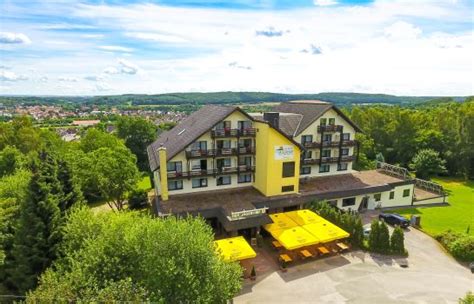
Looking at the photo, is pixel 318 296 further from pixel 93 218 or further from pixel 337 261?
pixel 93 218

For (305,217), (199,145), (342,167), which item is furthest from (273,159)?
(342,167)

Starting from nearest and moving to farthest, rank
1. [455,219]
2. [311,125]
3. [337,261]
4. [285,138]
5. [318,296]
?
[318,296] → [337,261] → [285,138] → [455,219] → [311,125]

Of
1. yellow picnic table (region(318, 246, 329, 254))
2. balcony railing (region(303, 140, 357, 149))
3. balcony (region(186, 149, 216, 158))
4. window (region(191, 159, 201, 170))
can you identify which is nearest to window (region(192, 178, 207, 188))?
window (region(191, 159, 201, 170))

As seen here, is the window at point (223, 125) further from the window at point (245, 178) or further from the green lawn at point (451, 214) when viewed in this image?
the green lawn at point (451, 214)

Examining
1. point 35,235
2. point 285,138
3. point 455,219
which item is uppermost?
point 285,138

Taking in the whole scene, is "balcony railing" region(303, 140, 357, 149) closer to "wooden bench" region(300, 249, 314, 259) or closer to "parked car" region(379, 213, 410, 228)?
"parked car" region(379, 213, 410, 228)

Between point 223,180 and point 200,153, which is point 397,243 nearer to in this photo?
point 223,180

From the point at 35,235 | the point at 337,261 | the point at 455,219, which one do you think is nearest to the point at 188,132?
the point at 35,235
